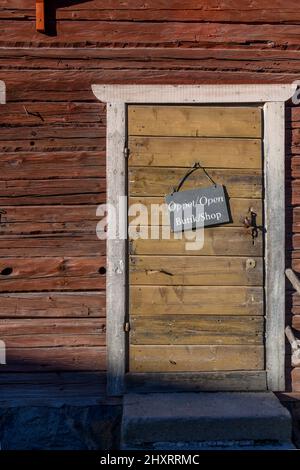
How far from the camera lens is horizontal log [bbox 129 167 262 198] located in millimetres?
3969

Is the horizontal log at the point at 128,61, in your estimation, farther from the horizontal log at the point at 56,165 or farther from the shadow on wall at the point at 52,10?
the horizontal log at the point at 56,165

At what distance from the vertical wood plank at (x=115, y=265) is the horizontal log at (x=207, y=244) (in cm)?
15

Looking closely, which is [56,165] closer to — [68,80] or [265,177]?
[68,80]

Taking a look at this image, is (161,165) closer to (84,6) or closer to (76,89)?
(76,89)

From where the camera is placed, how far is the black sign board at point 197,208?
3961mm

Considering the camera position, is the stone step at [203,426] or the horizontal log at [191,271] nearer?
the stone step at [203,426]

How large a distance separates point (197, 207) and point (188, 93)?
0.83m

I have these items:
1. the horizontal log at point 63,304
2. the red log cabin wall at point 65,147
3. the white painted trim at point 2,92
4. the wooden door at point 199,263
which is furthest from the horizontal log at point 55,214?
the white painted trim at point 2,92

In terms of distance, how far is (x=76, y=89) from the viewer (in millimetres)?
4000

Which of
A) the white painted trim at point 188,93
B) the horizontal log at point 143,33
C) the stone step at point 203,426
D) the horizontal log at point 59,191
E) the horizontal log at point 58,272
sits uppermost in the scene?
the horizontal log at point 143,33

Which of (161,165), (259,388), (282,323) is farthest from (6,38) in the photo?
(259,388)

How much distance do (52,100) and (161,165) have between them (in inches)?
36.5

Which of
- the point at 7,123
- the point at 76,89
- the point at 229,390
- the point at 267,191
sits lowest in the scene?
the point at 229,390

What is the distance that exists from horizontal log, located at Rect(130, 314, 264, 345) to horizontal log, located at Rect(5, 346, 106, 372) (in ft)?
0.96
